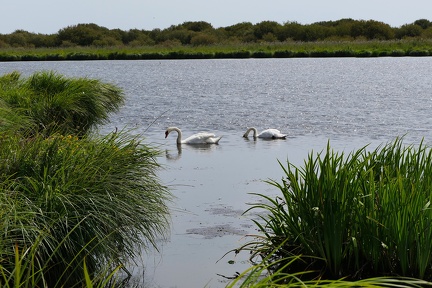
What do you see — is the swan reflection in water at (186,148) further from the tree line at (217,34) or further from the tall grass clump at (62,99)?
the tree line at (217,34)

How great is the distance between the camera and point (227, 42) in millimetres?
71375

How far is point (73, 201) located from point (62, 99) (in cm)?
717

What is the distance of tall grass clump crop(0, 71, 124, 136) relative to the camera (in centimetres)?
1193

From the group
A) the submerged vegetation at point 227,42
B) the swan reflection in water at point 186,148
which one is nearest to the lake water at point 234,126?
the swan reflection in water at point 186,148

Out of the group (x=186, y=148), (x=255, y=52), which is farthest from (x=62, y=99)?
(x=255, y=52)

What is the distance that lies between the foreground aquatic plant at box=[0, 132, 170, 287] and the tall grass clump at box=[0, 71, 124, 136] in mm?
4992

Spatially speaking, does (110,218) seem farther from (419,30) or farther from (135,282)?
(419,30)

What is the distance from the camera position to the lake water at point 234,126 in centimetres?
758

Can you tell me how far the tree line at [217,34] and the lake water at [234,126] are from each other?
28.7 meters

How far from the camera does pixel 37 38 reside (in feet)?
269

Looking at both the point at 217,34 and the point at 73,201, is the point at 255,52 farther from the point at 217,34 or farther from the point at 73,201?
the point at 73,201

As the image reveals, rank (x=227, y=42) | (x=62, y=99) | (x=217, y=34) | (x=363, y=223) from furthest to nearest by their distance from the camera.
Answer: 1. (x=217, y=34)
2. (x=227, y=42)
3. (x=62, y=99)
4. (x=363, y=223)

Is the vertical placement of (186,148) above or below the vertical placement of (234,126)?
above

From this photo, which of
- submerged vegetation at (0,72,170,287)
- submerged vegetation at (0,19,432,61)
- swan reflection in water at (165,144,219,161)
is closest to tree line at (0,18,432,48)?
submerged vegetation at (0,19,432,61)
